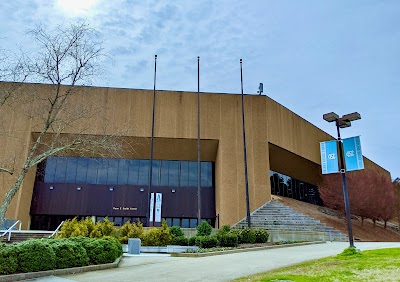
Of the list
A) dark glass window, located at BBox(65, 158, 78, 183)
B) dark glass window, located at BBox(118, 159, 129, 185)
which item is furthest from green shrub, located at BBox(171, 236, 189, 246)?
dark glass window, located at BBox(65, 158, 78, 183)

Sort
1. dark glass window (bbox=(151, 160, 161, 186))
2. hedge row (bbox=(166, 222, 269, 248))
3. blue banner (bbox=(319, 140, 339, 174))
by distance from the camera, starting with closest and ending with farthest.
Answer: blue banner (bbox=(319, 140, 339, 174))
hedge row (bbox=(166, 222, 269, 248))
dark glass window (bbox=(151, 160, 161, 186))

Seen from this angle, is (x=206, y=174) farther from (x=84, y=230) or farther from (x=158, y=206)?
(x=84, y=230)

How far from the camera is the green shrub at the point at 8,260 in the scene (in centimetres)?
922

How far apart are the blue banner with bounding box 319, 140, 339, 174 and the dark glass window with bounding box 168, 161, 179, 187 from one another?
70.3ft

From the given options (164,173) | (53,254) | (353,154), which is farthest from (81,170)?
(353,154)

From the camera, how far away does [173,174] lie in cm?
3344

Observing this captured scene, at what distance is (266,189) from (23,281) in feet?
76.7

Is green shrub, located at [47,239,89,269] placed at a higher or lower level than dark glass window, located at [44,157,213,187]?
lower

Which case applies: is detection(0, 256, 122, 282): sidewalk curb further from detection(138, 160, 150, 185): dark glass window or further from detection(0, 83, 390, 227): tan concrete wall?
detection(138, 160, 150, 185): dark glass window

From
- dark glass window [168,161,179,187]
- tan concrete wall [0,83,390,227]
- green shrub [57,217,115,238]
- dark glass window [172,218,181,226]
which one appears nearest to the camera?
green shrub [57,217,115,238]

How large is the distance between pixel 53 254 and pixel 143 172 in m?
22.8

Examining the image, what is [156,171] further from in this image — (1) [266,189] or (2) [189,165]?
(1) [266,189]

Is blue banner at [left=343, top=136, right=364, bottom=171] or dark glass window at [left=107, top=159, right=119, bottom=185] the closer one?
blue banner at [left=343, top=136, right=364, bottom=171]

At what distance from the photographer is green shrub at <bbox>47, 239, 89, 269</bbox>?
10.6m
